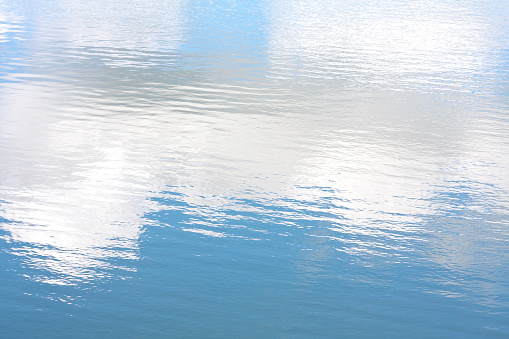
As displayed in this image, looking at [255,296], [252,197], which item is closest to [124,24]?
[252,197]

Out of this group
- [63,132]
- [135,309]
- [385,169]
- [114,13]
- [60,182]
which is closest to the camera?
[135,309]

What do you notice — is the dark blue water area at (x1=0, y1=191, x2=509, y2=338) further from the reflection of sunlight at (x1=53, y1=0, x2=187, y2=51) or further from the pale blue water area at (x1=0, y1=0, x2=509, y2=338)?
the reflection of sunlight at (x1=53, y1=0, x2=187, y2=51)

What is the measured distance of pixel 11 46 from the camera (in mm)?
9719

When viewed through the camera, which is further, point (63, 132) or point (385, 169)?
point (63, 132)

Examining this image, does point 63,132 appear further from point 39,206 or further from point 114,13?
point 114,13

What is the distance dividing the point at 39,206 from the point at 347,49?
24.2ft

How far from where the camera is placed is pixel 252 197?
13.4 feet

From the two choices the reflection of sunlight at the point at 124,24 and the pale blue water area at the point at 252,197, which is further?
the reflection of sunlight at the point at 124,24

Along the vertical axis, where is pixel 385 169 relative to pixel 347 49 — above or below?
below

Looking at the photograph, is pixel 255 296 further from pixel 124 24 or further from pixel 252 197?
pixel 124 24

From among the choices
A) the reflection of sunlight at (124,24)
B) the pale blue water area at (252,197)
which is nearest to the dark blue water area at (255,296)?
the pale blue water area at (252,197)

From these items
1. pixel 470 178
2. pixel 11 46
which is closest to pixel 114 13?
pixel 11 46

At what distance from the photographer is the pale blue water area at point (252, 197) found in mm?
2836

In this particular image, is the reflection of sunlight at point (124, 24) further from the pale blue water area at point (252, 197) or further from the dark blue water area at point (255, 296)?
the dark blue water area at point (255, 296)
